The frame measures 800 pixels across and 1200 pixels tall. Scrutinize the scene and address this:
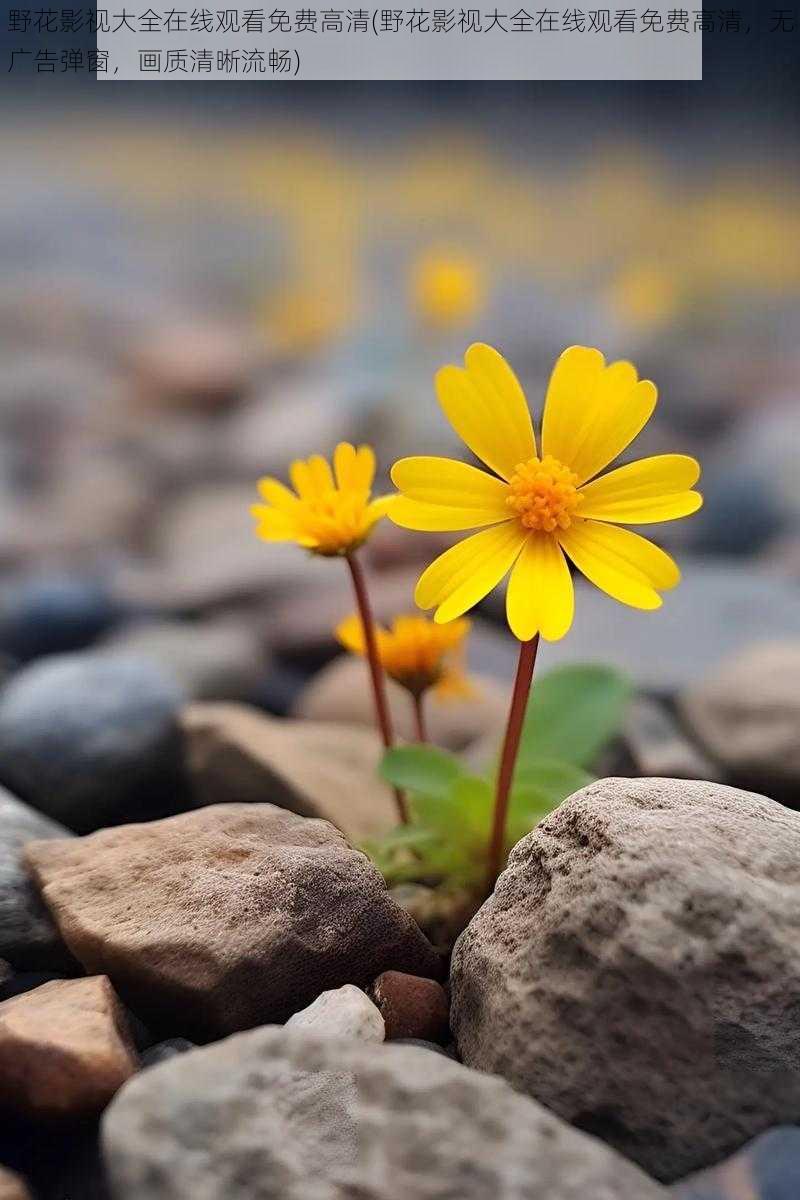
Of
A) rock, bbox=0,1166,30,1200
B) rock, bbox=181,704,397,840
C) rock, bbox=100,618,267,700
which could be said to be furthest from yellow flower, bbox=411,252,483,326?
rock, bbox=0,1166,30,1200

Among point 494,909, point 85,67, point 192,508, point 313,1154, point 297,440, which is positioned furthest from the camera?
point 297,440

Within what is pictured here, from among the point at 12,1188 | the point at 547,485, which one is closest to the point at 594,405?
the point at 547,485

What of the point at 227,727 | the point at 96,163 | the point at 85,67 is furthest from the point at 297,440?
the point at 227,727

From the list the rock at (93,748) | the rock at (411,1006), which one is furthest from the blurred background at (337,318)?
the rock at (411,1006)

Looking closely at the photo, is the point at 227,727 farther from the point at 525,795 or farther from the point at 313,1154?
the point at 313,1154

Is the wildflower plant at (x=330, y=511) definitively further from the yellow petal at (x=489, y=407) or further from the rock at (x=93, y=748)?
the rock at (x=93, y=748)

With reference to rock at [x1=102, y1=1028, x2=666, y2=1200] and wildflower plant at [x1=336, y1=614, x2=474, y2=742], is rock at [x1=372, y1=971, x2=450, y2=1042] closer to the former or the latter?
rock at [x1=102, y1=1028, x2=666, y2=1200]

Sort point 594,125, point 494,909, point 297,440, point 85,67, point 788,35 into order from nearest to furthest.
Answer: point 494,909, point 85,67, point 788,35, point 594,125, point 297,440

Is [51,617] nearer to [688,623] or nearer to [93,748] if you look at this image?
[93,748]
